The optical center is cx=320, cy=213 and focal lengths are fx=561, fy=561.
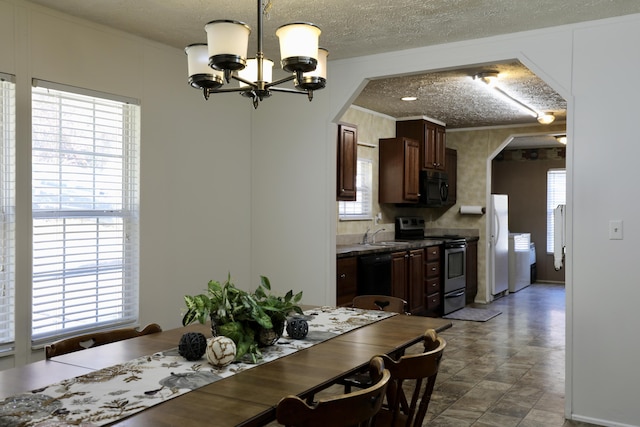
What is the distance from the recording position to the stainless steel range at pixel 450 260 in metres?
7.00

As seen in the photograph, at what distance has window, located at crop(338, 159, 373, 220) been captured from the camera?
655 cm

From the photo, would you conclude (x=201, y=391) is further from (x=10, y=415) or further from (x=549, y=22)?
(x=549, y=22)

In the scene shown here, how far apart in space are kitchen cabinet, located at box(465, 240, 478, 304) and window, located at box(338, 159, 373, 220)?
1.81 metres

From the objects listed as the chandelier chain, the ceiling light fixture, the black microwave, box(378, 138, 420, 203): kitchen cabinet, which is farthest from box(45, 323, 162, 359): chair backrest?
the black microwave

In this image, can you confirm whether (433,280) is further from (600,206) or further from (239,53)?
(239,53)

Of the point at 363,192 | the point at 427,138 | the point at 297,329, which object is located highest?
the point at 427,138

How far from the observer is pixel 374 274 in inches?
213

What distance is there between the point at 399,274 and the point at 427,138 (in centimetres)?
209

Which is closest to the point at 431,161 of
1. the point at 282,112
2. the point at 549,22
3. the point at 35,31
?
the point at 282,112

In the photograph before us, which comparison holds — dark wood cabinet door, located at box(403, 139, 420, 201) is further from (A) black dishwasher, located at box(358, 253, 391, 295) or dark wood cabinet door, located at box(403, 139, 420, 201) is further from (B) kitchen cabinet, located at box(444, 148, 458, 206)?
(A) black dishwasher, located at box(358, 253, 391, 295)

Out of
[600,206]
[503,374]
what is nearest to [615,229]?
[600,206]

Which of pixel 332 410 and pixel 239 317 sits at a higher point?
pixel 239 317

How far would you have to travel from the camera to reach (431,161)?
23.9 feet

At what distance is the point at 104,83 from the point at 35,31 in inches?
19.7
